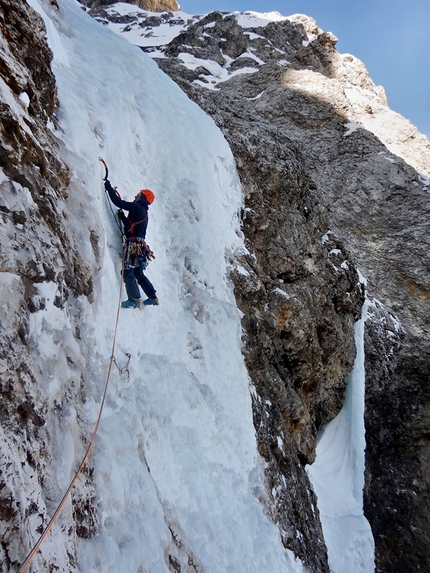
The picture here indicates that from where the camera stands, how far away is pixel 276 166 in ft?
34.3

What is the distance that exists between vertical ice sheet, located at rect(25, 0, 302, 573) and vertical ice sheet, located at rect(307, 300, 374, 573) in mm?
3045

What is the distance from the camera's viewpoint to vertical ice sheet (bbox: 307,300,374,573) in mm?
7872

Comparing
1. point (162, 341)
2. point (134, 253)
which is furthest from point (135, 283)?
point (162, 341)

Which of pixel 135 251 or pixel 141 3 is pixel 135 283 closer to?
pixel 135 251

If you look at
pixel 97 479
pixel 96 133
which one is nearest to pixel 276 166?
pixel 96 133

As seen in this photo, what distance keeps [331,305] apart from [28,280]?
8.29 meters

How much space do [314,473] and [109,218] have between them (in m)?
7.09

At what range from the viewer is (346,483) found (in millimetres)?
9023

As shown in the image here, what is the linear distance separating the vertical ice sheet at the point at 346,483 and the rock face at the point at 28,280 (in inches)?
266

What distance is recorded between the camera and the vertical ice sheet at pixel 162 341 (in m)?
3.64

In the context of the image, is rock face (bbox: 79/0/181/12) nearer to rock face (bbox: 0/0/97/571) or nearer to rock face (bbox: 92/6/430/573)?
rock face (bbox: 92/6/430/573)

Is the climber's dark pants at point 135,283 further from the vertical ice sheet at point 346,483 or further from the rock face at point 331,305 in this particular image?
the vertical ice sheet at point 346,483

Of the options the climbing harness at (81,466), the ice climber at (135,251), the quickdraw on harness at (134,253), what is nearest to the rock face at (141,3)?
the ice climber at (135,251)

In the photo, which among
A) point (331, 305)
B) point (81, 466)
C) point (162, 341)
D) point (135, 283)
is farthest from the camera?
point (331, 305)
